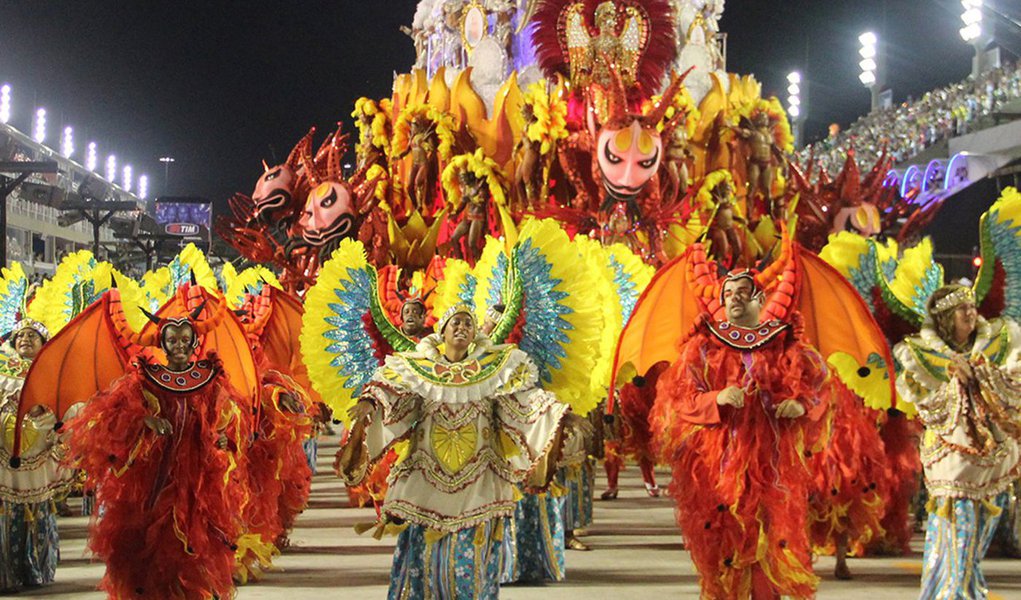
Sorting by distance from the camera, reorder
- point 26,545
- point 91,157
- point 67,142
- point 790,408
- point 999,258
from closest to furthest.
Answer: point 790,408, point 999,258, point 26,545, point 67,142, point 91,157

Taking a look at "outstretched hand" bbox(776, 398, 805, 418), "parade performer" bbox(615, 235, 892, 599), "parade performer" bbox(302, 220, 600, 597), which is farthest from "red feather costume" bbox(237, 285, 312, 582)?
"outstretched hand" bbox(776, 398, 805, 418)

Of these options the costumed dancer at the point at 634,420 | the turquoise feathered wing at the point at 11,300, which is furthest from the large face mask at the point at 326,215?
the turquoise feathered wing at the point at 11,300

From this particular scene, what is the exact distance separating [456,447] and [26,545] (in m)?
3.18

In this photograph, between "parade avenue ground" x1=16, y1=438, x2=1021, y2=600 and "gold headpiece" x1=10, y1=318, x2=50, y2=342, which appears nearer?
"parade avenue ground" x1=16, y1=438, x2=1021, y2=600

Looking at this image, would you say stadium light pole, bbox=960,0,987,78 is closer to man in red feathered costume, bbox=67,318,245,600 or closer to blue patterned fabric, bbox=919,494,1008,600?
blue patterned fabric, bbox=919,494,1008,600

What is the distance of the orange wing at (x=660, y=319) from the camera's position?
6879 millimetres

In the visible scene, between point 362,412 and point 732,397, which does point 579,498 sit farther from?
point 362,412

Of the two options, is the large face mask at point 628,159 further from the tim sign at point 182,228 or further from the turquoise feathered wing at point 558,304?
the tim sign at point 182,228

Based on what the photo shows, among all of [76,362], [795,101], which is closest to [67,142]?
[795,101]

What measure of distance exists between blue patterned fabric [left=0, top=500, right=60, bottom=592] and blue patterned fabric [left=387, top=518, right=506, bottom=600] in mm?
2831

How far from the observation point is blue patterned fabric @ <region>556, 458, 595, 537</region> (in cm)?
909

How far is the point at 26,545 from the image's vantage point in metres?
7.50

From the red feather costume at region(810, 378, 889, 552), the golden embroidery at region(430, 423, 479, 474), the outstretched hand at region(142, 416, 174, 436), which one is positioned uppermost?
the outstretched hand at region(142, 416, 174, 436)

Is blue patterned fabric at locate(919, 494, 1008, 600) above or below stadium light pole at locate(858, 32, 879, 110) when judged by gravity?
below
